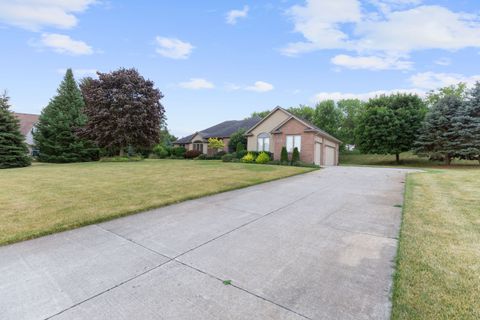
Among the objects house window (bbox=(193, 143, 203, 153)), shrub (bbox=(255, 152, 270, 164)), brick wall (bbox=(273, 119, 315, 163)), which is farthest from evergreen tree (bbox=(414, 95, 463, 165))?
house window (bbox=(193, 143, 203, 153))

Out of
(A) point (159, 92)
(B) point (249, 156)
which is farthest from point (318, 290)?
(A) point (159, 92)

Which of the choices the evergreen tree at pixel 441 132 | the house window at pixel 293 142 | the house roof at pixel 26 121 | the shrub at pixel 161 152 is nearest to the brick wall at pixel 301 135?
the house window at pixel 293 142

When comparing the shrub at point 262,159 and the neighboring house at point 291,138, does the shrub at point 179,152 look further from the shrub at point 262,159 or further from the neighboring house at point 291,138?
the shrub at point 262,159

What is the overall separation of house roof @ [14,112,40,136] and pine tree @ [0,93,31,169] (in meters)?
17.8

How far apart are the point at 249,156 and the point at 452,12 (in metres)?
14.9

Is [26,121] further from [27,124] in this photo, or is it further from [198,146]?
[198,146]

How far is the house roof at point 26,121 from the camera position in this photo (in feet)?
106

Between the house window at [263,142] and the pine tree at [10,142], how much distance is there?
19.7 metres

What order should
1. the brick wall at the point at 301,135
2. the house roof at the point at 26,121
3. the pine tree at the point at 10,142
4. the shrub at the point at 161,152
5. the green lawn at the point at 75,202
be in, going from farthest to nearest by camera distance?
the house roof at the point at 26,121 → the shrub at the point at 161,152 → the brick wall at the point at 301,135 → the pine tree at the point at 10,142 → the green lawn at the point at 75,202

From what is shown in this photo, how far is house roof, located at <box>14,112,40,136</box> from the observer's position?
3228 centimetres

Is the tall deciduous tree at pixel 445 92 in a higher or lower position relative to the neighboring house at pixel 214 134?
higher

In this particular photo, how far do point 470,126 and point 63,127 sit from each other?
38.2 meters

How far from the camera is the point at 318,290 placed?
2400 mm

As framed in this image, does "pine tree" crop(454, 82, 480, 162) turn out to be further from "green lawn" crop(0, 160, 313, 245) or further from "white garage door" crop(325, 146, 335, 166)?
"green lawn" crop(0, 160, 313, 245)
